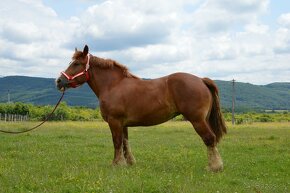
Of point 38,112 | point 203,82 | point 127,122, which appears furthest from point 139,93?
point 38,112

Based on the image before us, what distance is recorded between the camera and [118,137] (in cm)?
1071

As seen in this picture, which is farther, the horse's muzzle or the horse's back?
the horse's muzzle

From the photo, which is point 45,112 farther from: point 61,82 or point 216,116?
point 216,116

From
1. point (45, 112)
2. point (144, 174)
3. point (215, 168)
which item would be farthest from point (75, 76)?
point (45, 112)

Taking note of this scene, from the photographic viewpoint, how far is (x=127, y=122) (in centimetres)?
1070

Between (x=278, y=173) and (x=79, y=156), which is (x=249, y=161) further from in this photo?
(x=79, y=156)

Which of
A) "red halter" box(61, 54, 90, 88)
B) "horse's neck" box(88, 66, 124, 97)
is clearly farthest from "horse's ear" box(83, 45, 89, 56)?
"horse's neck" box(88, 66, 124, 97)

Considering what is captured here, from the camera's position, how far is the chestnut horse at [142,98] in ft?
33.2

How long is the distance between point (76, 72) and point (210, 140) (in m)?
4.29

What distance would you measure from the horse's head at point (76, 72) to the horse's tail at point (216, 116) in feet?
A: 11.3

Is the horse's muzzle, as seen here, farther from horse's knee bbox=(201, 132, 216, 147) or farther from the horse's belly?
horse's knee bbox=(201, 132, 216, 147)

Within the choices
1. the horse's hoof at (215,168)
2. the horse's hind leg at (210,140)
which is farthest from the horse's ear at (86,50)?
the horse's hoof at (215,168)

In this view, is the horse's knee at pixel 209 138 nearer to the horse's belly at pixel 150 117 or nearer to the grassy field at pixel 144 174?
the grassy field at pixel 144 174

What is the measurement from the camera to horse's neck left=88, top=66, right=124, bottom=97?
36.6 feet
